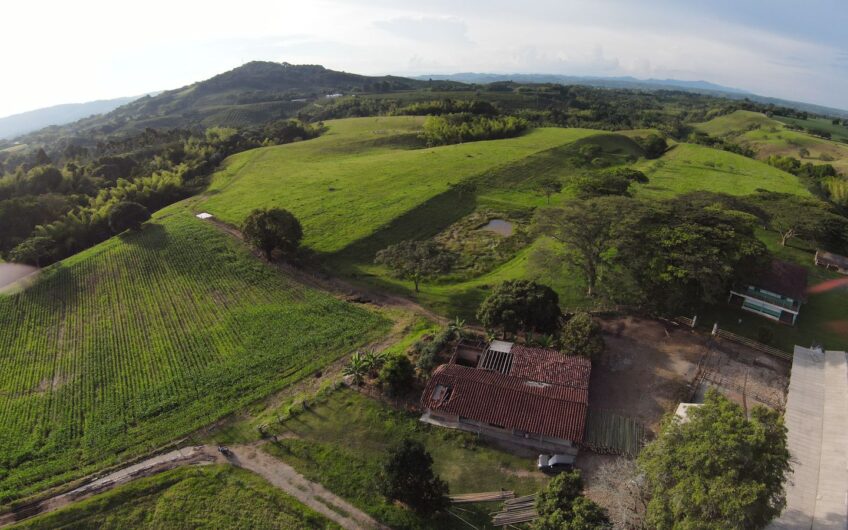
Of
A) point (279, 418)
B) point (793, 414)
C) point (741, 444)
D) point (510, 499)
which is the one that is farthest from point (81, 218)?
point (793, 414)

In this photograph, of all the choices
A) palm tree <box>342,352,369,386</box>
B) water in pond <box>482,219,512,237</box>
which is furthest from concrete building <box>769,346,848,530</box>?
water in pond <box>482,219,512,237</box>

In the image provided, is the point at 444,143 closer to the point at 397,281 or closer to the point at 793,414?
the point at 397,281

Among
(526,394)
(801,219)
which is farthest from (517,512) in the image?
(801,219)

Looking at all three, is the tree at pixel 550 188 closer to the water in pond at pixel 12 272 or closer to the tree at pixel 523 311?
the tree at pixel 523 311

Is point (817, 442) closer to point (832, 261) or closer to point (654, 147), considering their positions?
point (832, 261)

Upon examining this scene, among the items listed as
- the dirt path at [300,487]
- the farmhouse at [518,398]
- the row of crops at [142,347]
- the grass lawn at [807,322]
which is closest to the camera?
the dirt path at [300,487]

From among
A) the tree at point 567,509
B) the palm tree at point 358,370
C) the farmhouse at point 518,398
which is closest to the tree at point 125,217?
the palm tree at point 358,370

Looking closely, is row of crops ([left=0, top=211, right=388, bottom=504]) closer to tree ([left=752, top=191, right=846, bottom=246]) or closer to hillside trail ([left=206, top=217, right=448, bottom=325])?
hillside trail ([left=206, top=217, right=448, bottom=325])
